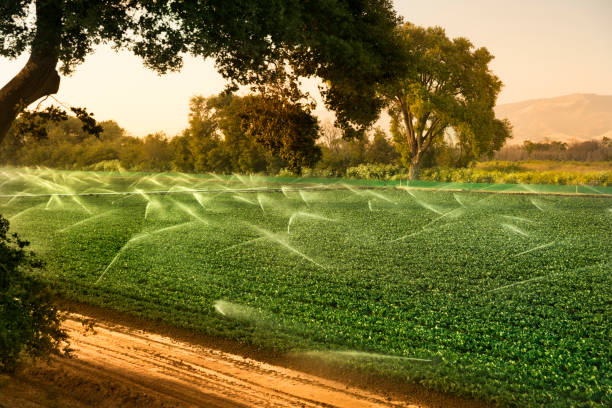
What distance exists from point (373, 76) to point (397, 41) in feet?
2.50

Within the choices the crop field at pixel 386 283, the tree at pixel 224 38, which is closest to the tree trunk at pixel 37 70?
the tree at pixel 224 38

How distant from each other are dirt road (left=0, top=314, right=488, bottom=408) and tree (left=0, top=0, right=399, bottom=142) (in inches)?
144

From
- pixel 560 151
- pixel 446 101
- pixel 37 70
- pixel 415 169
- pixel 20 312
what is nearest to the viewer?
pixel 20 312

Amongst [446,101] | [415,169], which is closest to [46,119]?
[446,101]

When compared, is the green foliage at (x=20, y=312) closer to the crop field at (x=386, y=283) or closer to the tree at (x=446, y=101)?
the crop field at (x=386, y=283)

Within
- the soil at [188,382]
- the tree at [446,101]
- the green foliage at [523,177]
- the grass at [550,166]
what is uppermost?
the tree at [446,101]

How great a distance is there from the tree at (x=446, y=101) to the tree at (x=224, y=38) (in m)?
25.8

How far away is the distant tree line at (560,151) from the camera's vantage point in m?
55.2

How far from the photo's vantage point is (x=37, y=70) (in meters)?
7.34

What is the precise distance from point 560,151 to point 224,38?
2447 inches

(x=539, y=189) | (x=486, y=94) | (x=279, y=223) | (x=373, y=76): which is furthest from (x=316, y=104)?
(x=486, y=94)

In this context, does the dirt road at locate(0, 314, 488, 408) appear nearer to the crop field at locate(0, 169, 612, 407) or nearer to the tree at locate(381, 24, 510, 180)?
the crop field at locate(0, 169, 612, 407)

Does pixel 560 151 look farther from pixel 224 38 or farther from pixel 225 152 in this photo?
pixel 224 38

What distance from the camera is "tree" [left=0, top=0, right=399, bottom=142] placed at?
21.6 feet
